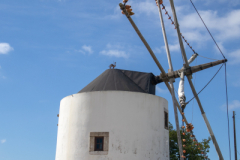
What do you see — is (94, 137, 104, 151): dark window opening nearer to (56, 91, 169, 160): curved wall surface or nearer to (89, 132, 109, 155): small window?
(89, 132, 109, 155): small window

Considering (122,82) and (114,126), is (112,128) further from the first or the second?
(122,82)

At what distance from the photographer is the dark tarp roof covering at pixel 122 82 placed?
729 inches

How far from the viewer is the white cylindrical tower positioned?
1625 centimetres

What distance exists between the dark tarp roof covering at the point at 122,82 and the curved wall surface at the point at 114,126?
1.51 metres

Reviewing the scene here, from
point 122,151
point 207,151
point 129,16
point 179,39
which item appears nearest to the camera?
point 122,151

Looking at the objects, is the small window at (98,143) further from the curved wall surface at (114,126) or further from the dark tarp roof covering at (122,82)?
the dark tarp roof covering at (122,82)

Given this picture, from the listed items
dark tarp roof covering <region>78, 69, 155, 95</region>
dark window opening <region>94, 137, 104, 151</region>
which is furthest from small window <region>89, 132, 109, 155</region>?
dark tarp roof covering <region>78, 69, 155, 95</region>

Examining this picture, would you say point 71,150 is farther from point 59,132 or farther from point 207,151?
point 207,151

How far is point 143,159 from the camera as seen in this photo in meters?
16.4

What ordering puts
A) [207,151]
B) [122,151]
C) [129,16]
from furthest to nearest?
[207,151], [129,16], [122,151]

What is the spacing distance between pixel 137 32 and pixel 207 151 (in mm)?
13335

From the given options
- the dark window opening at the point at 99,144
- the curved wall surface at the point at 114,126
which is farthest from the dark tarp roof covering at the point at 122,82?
the dark window opening at the point at 99,144

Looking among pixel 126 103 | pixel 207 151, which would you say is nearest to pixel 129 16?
pixel 126 103

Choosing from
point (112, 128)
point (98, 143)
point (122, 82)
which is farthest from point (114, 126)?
point (122, 82)
